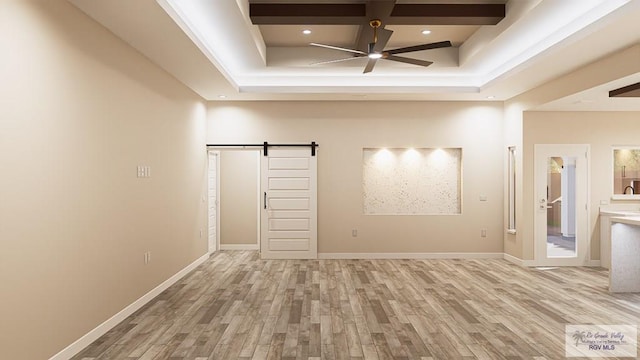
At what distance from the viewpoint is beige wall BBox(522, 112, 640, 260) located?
6.48 metres

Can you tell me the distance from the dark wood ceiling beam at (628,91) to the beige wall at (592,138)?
152cm

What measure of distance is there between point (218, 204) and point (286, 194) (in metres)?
1.71

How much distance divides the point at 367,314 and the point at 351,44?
3.78 meters

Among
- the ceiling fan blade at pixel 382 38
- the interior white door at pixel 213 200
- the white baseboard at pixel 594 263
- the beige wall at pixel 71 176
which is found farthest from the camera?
the interior white door at pixel 213 200

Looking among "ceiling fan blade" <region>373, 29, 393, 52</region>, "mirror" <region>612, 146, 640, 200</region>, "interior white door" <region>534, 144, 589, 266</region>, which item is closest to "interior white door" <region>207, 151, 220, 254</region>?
"ceiling fan blade" <region>373, 29, 393, 52</region>

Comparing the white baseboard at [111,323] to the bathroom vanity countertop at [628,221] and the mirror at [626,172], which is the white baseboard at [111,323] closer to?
the bathroom vanity countertop at [628,221]

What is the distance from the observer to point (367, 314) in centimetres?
418

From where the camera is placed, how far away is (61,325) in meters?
3.08

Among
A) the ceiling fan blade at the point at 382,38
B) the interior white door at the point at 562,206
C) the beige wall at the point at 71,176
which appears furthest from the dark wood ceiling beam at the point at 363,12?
the interior white door at the point at 562,206

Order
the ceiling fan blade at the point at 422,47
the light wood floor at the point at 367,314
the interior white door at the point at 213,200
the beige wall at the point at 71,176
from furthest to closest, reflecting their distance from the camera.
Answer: the interior white door at the point at 213,200, the ceiling fan blade at the point at 422,47, the light wood floor at the point at 367,314, the beige wall at the point at 71,176

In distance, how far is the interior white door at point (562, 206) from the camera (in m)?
6.47

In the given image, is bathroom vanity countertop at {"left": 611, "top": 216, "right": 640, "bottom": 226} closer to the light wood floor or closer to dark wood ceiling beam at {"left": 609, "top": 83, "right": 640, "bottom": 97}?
the light wood floor

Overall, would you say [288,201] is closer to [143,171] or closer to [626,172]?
[143,171]

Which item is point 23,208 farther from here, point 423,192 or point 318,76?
point 423,192
